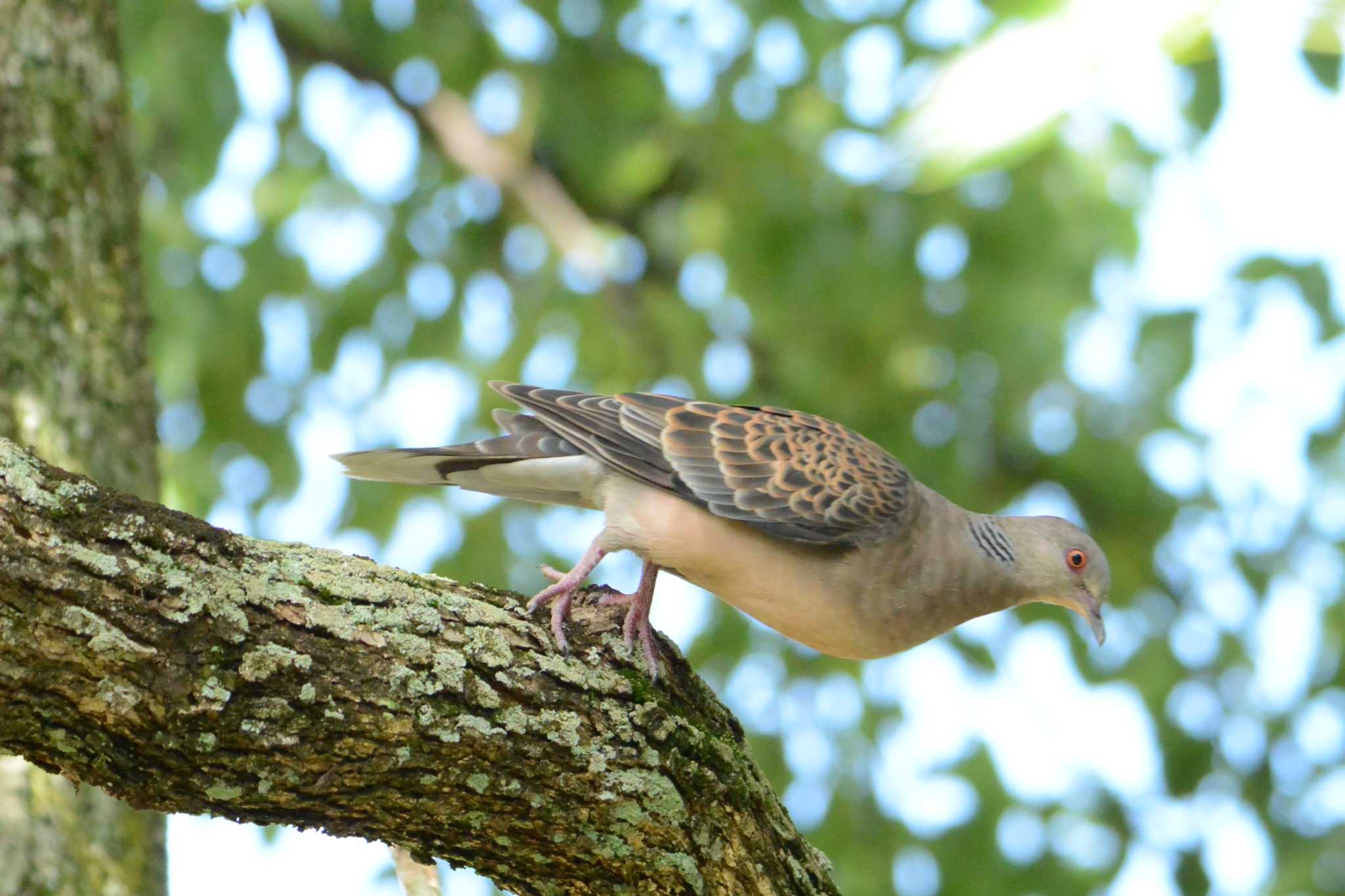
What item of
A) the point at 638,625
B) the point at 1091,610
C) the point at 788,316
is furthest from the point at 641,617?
the point at 788,316

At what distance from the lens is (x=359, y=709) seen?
88.4 inches

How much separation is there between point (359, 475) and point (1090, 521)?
3704 millimetres

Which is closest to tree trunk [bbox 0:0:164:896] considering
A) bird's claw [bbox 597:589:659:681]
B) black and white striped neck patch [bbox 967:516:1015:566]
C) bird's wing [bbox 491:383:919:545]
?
bird's wing [bbox 491:383:919:545]

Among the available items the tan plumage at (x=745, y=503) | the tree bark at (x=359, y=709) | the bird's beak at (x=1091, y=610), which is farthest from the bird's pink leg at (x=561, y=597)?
the bird's beak at (x=1091, y=610)

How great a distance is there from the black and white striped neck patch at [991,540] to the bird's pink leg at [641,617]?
135 cm

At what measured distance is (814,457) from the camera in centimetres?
381

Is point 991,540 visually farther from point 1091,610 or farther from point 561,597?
point 561,597

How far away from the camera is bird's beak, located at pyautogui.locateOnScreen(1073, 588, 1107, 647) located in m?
4.18

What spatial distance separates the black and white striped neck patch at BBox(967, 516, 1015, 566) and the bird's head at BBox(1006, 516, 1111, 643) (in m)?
0.05

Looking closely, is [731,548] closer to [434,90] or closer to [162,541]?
[162,541]

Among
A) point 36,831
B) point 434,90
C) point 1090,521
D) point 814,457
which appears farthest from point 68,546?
point 1090,521

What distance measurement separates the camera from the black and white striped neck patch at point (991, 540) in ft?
13.0

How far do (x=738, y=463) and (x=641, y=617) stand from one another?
900 millimetres

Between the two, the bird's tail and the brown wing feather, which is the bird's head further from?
the bird's tail
